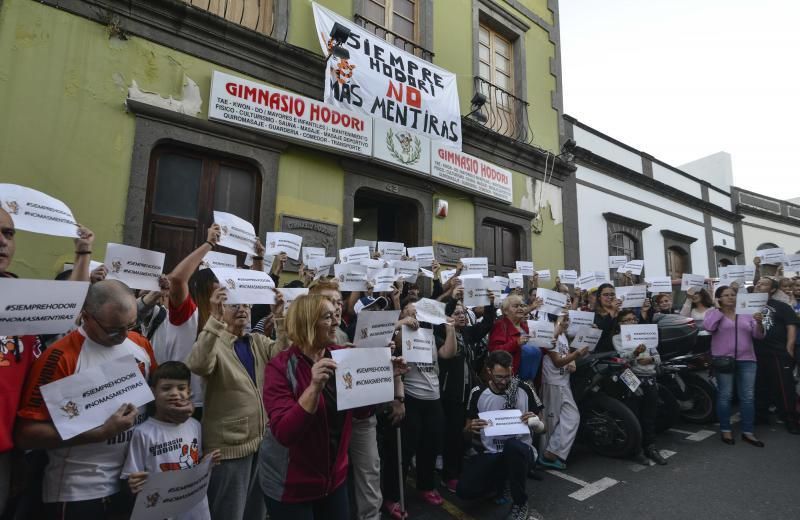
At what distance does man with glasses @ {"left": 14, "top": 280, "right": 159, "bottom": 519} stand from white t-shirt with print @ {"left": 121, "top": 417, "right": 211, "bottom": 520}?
0.18 ft

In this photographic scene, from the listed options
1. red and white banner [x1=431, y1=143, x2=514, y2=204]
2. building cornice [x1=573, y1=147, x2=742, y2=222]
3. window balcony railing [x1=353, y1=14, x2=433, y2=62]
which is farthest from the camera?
→ building cornice [x1=573, y1=147, x2=742, y2=222]

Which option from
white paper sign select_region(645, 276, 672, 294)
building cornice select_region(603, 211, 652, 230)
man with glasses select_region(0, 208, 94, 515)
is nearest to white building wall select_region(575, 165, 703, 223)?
building cornice select_region(603, 211, 652, 230)

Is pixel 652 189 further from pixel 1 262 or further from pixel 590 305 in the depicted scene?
pixel 1 262

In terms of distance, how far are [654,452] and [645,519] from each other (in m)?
1.31

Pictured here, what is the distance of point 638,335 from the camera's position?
14.8ft

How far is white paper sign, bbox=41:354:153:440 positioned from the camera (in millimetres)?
1619

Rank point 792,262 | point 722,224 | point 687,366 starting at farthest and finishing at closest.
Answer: point 722,224 < point 792,262 < point 687,366

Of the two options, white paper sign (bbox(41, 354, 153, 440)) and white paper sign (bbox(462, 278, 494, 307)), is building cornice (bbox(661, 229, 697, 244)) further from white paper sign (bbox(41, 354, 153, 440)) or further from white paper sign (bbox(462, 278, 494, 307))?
white paper sign (bbox(41, 354, 153, 440))

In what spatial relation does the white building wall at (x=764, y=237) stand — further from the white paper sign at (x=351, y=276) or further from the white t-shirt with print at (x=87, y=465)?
the white t-shirt with print at (x=87, y=465)

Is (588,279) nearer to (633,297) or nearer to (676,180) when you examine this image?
(633,297)

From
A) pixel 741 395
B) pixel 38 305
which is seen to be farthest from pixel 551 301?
pixel 38 305

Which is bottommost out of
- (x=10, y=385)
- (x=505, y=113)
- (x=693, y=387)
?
(x=693, y=387)

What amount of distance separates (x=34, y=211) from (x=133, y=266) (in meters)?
0.59

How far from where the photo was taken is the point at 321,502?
2.04 m
